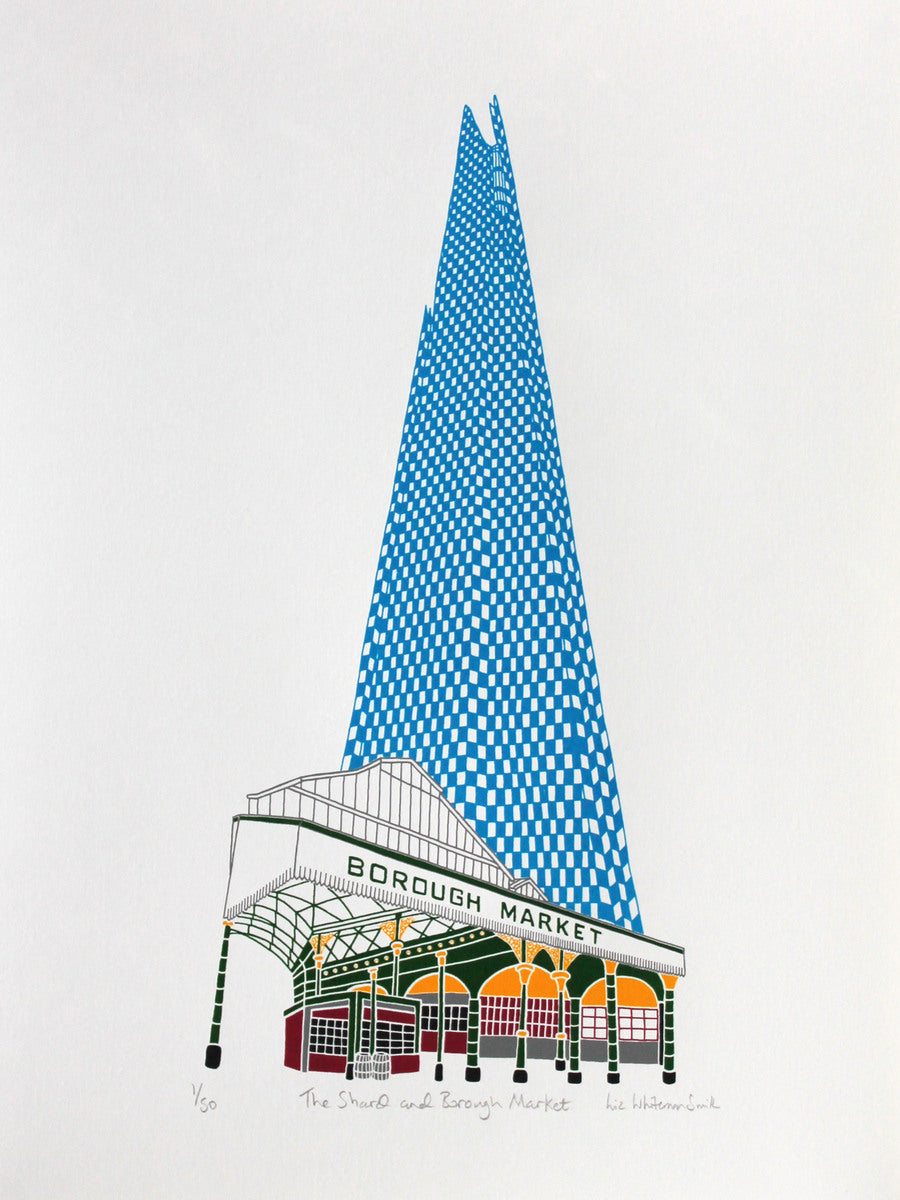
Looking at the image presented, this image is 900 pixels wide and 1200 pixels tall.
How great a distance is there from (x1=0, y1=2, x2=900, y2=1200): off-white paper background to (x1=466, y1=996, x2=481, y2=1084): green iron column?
0.11 meters

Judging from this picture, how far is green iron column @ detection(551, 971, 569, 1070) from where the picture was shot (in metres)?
2.01

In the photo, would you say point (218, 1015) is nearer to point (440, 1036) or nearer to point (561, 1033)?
point (440, 1036)

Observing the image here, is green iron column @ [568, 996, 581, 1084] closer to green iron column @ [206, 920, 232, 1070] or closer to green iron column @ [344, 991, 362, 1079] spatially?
green iron column @ [344, 991, 362, 1079]

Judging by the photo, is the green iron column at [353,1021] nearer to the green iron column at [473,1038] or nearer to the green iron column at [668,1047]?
the green iron column at [473,1038]

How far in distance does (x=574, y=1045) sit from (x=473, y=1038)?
0.22 m

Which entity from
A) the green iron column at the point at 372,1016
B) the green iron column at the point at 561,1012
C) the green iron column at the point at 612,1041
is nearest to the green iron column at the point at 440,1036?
the green iron column at the point at 372,1016

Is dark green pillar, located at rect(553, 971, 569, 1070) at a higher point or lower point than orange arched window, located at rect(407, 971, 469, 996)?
lower

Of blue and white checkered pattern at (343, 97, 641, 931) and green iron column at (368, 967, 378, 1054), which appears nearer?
green iron column at (368, 967, 378, 1054)

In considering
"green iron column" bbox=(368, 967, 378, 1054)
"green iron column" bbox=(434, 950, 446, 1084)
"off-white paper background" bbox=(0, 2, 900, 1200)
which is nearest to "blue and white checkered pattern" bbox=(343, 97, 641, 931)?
"off-white paper background" bbox=(0, 2, 900, 1200)

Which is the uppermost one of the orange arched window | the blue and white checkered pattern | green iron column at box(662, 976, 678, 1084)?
the blue and white checkered pattern

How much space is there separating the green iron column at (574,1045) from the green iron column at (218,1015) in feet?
2.48

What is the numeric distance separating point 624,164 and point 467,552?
111cm

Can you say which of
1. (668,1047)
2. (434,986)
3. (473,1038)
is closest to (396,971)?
(434,986)

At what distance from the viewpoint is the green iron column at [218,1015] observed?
2.01 meters
